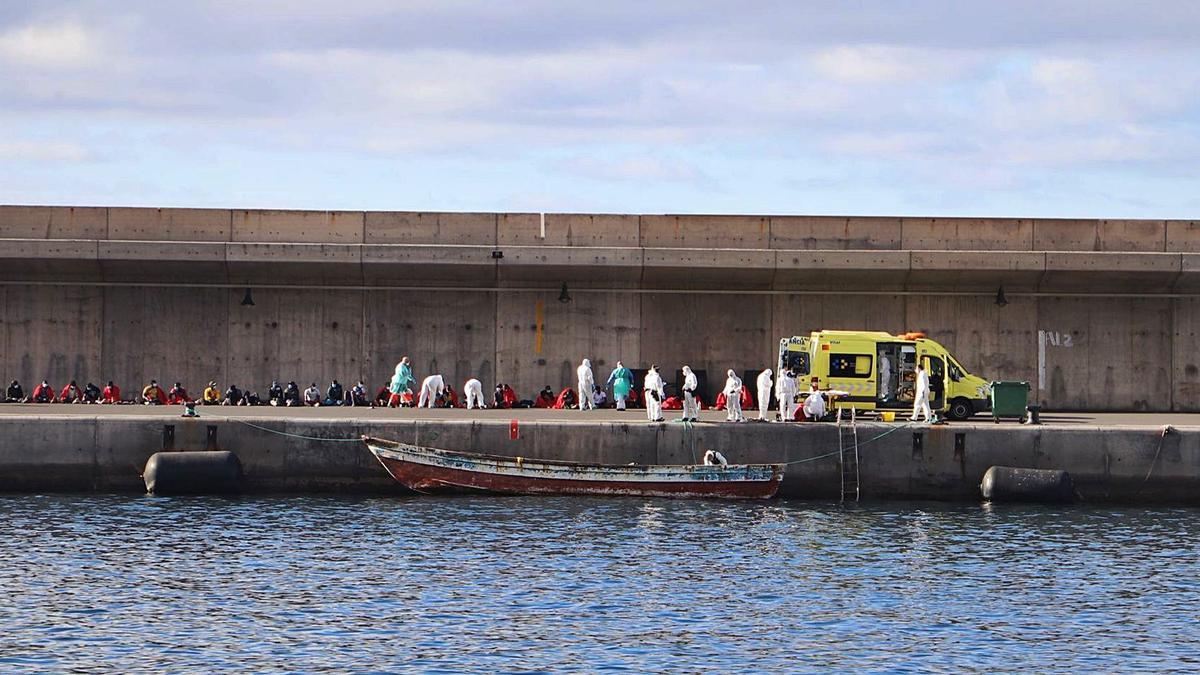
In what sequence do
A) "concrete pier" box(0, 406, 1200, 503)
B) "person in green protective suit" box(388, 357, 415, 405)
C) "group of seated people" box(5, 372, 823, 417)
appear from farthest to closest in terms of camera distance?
"group of seated people" box(5, 372, 823, 417) → "person in green protective suit" box(388, 357, 415, 405) → "concrete pier" box(0, 406, 1200, 503)

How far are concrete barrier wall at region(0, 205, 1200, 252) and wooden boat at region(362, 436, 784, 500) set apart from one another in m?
11.4

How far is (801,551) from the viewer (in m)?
34.8

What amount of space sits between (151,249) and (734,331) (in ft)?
58.2

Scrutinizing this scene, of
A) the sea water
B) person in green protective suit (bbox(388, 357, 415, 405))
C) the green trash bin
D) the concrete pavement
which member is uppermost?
person in green protective suit (bbox(388, 357, 415, 405))

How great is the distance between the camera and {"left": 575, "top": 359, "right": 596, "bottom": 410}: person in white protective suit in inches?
1929

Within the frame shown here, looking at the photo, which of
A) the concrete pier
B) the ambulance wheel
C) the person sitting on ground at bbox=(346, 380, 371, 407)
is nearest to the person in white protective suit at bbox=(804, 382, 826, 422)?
the concrete pier

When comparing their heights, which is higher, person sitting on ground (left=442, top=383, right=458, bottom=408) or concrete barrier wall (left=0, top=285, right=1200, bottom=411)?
concrete barrier wall (left=0, top=285, right=1200, bottom=411)

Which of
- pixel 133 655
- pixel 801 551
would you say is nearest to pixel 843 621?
pixel 801 551

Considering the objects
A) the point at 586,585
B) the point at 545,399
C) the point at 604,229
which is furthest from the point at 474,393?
the point at 586,585

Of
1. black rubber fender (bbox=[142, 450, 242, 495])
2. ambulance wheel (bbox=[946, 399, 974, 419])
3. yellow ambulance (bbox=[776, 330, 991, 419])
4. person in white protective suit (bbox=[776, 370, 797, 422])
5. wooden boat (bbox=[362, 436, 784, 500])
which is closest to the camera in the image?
black rubber fender (bbox=[142, 450, 242, 495])

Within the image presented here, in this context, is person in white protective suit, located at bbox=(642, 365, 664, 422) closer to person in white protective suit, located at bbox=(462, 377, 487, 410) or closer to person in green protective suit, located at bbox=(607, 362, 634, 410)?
person in green protective suit, located at bbox=(607, 362, 634, 410)

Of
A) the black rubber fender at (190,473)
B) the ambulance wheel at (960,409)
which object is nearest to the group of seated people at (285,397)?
the ambulance wheel at (960,409)

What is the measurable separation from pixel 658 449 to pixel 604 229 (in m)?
11.0

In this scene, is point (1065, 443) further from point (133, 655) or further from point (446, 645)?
point (133, 655)
